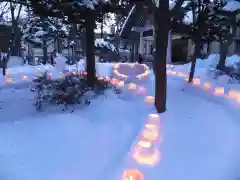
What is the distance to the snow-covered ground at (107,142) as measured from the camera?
459 cm

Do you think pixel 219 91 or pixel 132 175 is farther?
pixel 219 91

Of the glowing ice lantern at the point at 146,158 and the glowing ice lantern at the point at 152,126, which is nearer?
the glowing ice lantern at the point at 146,158

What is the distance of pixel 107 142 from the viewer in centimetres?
543

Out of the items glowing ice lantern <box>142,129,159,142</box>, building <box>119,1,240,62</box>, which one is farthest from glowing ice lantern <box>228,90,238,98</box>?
building <box>119,1,240,62</box>

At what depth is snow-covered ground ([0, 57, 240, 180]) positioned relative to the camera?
4.59 metres

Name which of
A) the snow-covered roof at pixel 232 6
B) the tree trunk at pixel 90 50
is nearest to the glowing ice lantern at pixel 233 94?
the snow-covered roof at pixel 232 6

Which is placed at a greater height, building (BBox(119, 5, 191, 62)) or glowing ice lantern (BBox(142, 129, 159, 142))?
building (BBox(119, 5, 191, 62))

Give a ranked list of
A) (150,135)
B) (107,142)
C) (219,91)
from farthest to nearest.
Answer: (219,91)
(150,135)
(107,142)

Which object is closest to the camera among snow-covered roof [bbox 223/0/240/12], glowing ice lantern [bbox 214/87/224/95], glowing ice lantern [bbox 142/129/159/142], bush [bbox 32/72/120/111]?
glowing ice lantern [bbox 142/129/159/142]

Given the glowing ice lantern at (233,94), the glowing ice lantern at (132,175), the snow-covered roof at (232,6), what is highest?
the snow-covered roof at (232,6)

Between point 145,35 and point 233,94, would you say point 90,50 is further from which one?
point 145,35

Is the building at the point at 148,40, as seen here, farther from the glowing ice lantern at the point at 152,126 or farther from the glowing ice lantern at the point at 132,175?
the glowing ice lantern at the point at 132,175

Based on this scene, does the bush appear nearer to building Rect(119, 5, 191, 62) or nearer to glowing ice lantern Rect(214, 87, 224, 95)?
glowing ice lantern Rect(214, 87, 224, 95)

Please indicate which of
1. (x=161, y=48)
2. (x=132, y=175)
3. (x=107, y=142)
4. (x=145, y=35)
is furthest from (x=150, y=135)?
(x=145, y=35)
